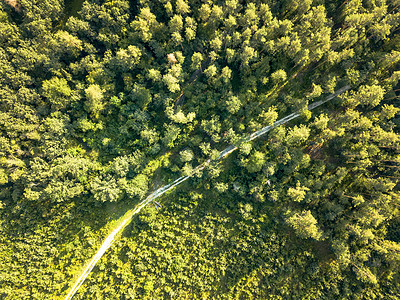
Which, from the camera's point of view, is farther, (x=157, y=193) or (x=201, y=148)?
(x=157, y=193)

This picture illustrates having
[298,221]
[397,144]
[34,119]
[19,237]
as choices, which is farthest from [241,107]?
[19,237]

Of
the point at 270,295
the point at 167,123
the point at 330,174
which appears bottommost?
the point at 270,295

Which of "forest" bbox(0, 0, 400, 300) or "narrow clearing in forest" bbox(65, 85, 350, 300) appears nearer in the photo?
"forest" bbox(0, 0, 400, 300)

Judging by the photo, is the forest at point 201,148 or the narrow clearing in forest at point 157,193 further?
the narrow clearing in forest at point 157,193

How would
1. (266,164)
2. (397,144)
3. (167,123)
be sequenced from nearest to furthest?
(397,144), (266,164), (167,123)

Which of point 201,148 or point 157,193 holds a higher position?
point 201,148

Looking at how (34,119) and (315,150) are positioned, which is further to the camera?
(315,150)

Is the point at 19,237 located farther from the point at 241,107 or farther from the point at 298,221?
the point at 298,221

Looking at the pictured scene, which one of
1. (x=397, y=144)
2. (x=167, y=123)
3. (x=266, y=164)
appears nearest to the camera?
(x=397, y=144)
